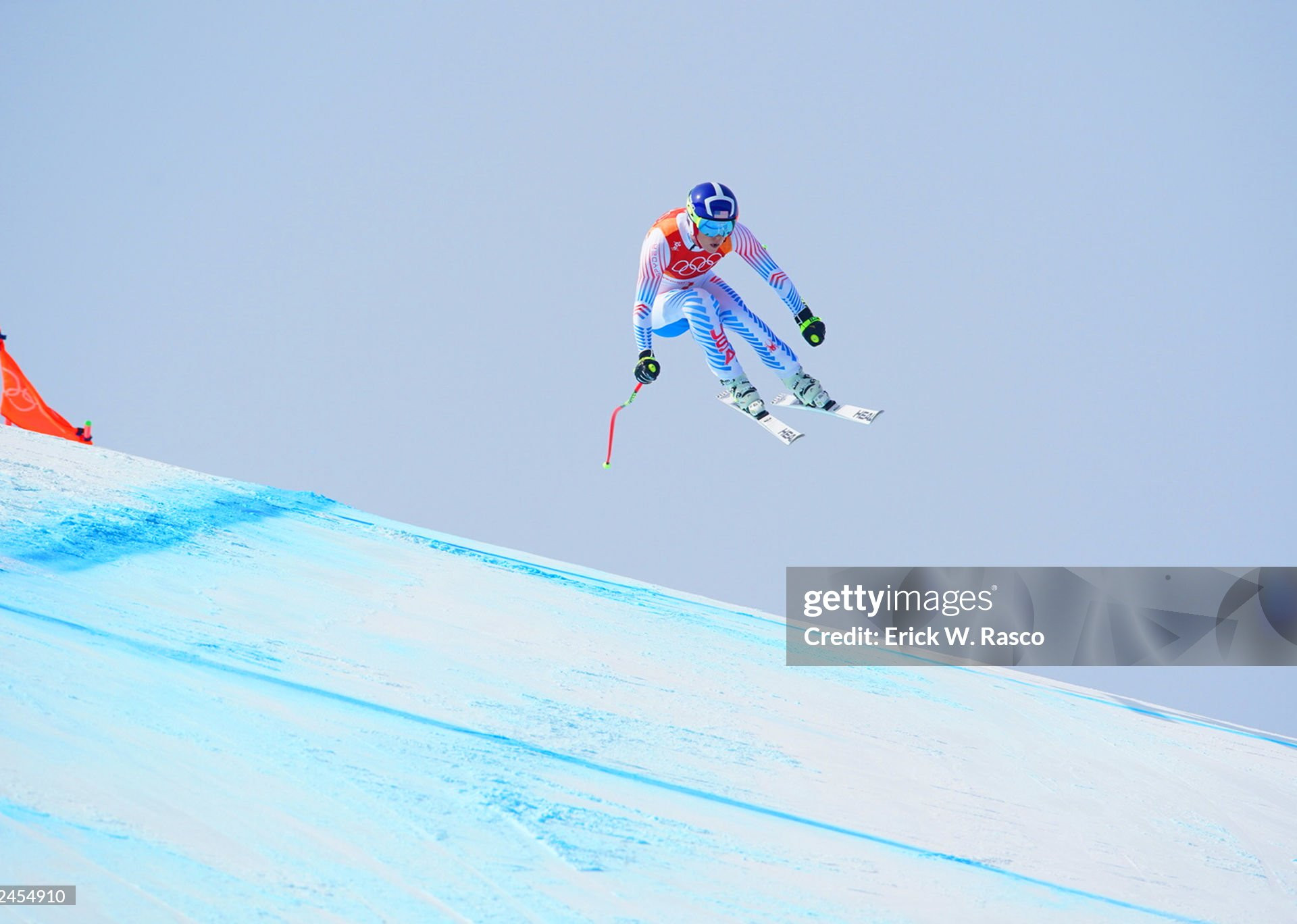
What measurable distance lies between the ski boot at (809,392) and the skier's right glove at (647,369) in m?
0.63

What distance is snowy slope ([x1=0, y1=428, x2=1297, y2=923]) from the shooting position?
2680mm

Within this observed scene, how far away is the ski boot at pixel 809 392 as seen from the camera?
4688mm

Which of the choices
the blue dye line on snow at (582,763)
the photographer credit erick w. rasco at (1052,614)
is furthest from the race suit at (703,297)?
the blue dye line on snow at (582,763)

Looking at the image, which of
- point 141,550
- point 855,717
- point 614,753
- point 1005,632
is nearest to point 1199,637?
point 1005,632

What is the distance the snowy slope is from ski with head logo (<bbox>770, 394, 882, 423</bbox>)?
1125 mm

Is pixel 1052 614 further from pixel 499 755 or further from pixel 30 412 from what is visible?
pixel 30 412

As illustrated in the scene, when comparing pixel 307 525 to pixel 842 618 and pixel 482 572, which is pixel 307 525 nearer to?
pixel 482 572

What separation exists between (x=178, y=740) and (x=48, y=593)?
3.84 feet

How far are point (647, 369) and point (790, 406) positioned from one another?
2.24 ft

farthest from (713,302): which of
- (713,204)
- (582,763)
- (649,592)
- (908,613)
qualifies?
(582,763)

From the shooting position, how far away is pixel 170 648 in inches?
142

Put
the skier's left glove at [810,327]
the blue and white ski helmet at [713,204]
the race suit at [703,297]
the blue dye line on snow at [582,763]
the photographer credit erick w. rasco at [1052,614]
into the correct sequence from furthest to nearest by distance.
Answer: the photographer credit erick w. rasco at [1052,614]
the skier's left glove at [810,327]
the race suit at [703,297]
the blue and white ski helmet at [713,204]
the blue dye line on snow at [582,763]

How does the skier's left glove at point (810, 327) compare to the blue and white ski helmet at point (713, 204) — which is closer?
the blue and white ski helmet at point (713, 204)

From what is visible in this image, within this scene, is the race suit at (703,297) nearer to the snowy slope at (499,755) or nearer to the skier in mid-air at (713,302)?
the skier in mid-air at (713,302)
